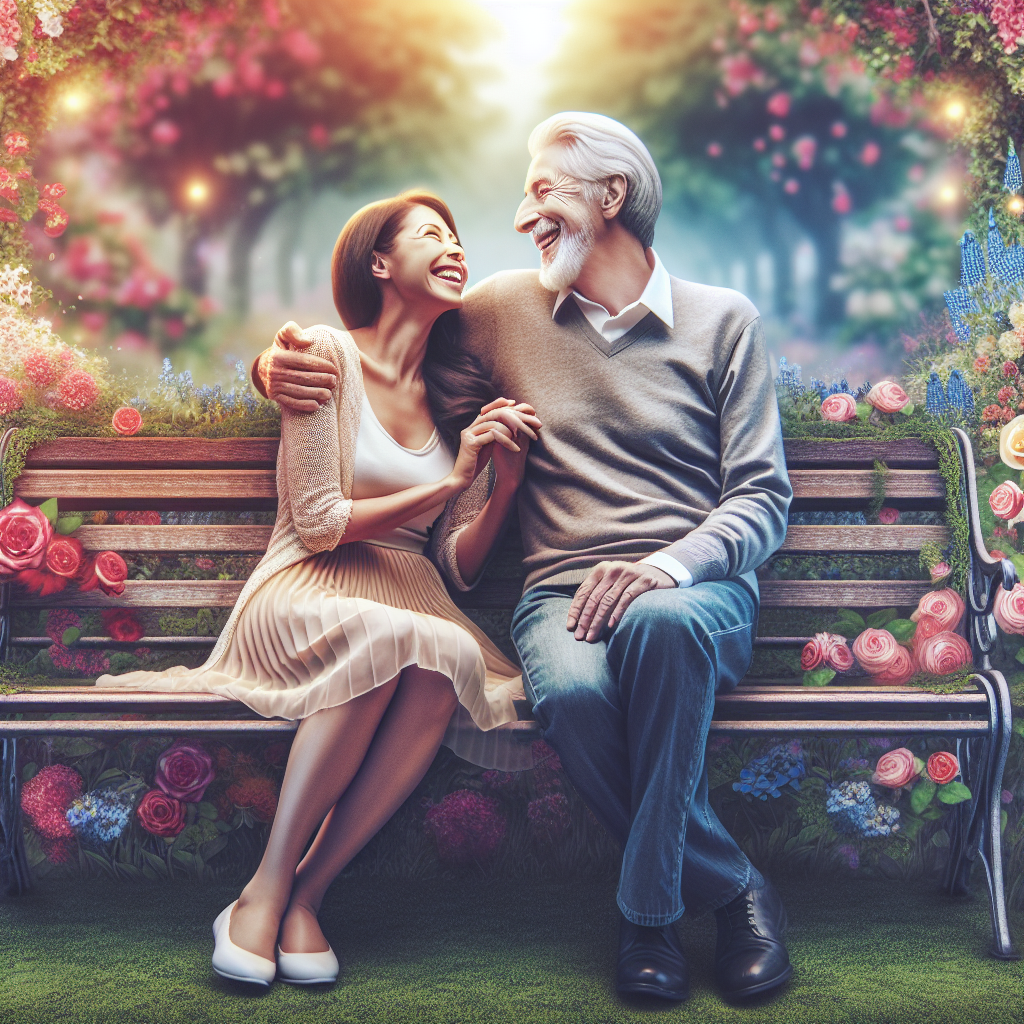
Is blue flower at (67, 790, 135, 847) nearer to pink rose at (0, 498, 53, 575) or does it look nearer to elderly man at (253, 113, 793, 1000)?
pink rose at (0, 498, 53, 575)

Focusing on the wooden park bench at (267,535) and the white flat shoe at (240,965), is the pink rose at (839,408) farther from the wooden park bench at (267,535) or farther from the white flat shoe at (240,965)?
the white flat shoe at (240,965)

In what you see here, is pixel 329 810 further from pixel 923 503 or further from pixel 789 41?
pixel 789 41

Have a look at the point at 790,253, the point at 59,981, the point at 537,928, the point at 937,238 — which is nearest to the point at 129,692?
the point at 59,981

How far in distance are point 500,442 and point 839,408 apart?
1.15m

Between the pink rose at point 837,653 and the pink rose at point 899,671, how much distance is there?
94 mm

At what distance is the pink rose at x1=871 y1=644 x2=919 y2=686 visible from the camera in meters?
Answer: 2.40

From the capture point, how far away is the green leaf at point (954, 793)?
2320 millimetres

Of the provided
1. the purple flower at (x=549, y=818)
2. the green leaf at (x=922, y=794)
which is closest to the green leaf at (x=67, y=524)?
the purple flower at (x=549, y=818)

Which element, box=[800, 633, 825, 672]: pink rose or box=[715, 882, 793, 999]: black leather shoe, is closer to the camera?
box=[715, 882, 793, 999]: black leather shoe

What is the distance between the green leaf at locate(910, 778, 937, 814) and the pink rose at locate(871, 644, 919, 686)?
287 millimetres

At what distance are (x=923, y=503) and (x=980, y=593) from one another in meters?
0.31

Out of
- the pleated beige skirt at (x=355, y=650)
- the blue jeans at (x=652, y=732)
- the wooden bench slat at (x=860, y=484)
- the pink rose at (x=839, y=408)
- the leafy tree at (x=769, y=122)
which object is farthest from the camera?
the leafy tree at (x=769, y=122)

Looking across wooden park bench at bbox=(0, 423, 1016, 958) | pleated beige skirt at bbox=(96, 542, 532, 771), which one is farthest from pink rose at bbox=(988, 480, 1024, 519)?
pleated beige skirt at bbox=(96, 542, 532, 771)

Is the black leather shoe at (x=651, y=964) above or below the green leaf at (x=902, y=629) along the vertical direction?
below
